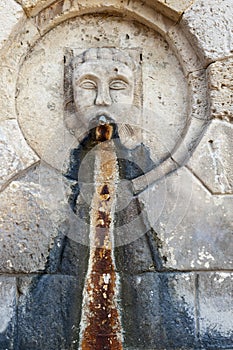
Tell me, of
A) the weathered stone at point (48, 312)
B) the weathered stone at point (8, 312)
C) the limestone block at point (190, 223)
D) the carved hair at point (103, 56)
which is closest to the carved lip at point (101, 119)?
the carved hair at point (103, 56)

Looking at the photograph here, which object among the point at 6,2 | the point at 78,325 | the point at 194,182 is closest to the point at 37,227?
the point at 78,325

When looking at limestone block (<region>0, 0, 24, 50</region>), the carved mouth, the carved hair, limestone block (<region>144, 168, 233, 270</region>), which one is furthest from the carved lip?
limestone block (<region>0, 0, 24, 50</region>)

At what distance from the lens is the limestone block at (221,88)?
14.4 feet

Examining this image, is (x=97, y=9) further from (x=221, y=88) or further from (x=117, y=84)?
(x=221, y=88)

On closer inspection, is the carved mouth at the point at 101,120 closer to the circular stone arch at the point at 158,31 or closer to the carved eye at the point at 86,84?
the carved eye at the point at 86,84

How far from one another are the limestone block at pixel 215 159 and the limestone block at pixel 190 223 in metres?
0.05

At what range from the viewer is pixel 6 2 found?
14.6 feet

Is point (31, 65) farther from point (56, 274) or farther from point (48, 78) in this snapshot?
point (56, 274)

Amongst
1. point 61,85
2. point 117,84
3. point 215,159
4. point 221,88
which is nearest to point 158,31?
point 117,84

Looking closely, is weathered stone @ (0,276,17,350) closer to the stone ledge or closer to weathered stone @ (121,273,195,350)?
weathered stone @ (121,273,195,350)

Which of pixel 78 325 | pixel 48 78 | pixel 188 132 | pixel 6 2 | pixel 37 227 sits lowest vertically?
pixel 78 325

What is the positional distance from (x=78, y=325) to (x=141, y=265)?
Result: 0.52m

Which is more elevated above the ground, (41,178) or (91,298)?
(41,178)

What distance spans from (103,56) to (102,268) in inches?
54.2
